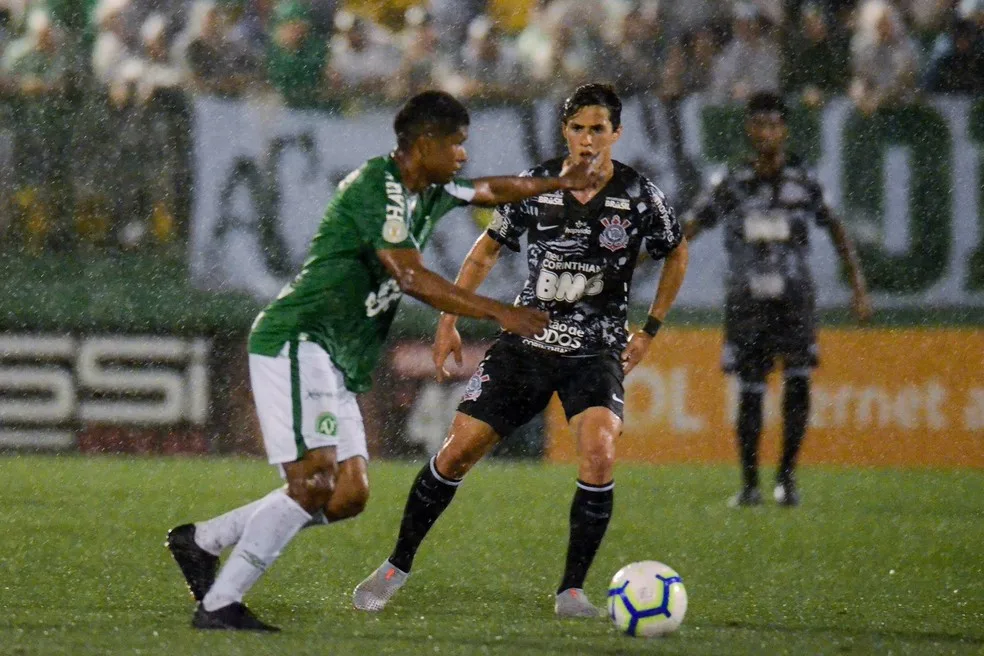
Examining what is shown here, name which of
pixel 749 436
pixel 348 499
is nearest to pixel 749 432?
pixel 749 436

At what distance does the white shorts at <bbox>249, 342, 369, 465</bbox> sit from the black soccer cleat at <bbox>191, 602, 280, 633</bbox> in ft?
1.56

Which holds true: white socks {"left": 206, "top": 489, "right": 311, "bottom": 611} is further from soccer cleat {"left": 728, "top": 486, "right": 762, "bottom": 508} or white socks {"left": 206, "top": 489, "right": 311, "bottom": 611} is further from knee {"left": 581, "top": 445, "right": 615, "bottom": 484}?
soccer cleat {"left": 728, "top": 486, "right": 762, "bottom": 508}

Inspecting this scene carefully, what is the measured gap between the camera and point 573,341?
5941 millimetres

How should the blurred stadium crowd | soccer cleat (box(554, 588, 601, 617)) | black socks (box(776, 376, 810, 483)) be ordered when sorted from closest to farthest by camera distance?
1. soccer cleat (box(554, 588, 601, 617))
2. black socks (box(776, 376, 810, 483))
3. the blurred stadium crowd

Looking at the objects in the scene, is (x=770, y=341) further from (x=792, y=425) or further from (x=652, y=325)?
(x=652, y=325)

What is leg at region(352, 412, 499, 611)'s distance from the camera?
229 inches

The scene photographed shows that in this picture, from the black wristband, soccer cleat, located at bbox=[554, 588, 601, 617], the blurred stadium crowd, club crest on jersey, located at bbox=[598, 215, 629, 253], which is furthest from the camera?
the blurred stadium crowd

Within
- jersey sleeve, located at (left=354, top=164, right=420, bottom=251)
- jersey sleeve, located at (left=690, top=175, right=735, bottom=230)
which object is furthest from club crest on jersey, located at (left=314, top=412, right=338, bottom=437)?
jersey sleeve, located at (left=690, top=175, right=735, bottom=230)

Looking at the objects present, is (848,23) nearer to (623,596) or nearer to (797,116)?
(797,116)

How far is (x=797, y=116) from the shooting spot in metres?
11.5

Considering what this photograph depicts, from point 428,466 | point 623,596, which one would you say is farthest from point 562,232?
point 623,596

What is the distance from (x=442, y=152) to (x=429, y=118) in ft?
0.38

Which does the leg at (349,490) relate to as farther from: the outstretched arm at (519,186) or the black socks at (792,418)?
the black socks at (792,418)

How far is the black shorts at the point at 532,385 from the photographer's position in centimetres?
583
